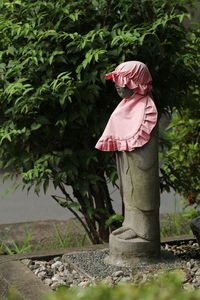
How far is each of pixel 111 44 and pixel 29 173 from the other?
1.35 m

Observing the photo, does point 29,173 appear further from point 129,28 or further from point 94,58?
point 129,28

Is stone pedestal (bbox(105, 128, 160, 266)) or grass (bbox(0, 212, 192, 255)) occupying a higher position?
stone pedestal (bbox(105, 128, 160, 266))

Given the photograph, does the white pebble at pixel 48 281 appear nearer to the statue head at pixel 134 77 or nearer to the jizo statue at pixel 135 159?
the jizo statue at pixel 135 159

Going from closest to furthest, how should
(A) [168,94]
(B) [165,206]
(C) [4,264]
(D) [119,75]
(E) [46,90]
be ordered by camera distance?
(D) [119,75] → (C) [4,264] → (E) [46,90] → (A) [168,94] → (B) [165,206]

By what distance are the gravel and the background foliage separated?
74 centimetres

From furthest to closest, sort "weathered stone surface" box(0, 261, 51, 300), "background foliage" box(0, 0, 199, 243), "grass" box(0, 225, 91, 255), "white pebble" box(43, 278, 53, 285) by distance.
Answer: "grass" box(0, 225, 91, 255) < "background foliage" box(0, 0, 199, 243) < "white pebble" box(43, 278, 53, 285) < "weathered stone surface" box(0, 261, 51, 300)

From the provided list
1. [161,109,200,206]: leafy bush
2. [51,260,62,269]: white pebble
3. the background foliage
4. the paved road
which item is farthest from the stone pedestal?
the paved road

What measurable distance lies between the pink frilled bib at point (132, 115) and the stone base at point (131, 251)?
74 centimetres

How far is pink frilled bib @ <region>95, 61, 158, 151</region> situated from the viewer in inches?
202

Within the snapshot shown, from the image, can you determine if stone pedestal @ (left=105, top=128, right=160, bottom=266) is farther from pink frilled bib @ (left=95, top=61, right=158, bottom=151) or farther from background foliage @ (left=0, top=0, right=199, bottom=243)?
background foliage @ (left=0, top=0, right=199, bottom=243)

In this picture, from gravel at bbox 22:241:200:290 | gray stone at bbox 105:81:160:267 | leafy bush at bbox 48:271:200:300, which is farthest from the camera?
gray stone at bbox 105:81:160:267

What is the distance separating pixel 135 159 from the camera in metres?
5.20

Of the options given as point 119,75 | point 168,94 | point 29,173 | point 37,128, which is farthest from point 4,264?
point 168,94

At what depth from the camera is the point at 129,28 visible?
6.19 meters
